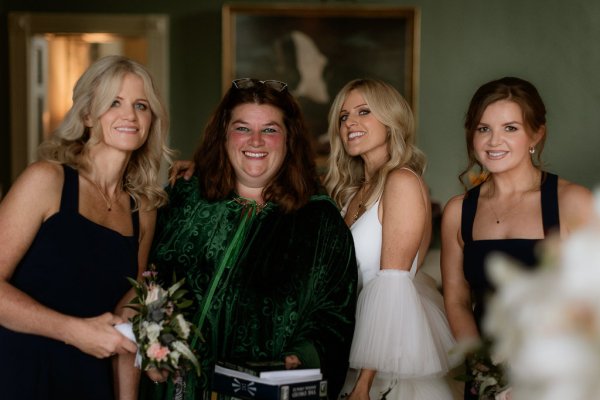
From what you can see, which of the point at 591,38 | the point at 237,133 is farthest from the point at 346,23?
the point at 237,133

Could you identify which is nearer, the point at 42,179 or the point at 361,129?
the point at 42,179

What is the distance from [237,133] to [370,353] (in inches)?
42.3

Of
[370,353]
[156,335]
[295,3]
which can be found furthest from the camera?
[295,3]

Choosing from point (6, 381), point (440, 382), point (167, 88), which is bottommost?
point (440, 382)

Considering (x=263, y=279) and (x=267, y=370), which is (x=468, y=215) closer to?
(x=263, y=279)

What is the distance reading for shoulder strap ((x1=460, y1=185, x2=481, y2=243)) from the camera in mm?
3057

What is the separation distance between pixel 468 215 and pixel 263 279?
876mm

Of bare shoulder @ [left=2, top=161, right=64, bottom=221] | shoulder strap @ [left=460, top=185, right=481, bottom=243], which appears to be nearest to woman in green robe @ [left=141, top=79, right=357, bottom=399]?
shoulder strap @ [left=460, top=185, right=481, bottom=243]

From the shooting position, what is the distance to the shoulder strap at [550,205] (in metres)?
2.86

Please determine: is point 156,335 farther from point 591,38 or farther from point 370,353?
point 591,38

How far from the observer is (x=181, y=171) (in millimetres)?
3408

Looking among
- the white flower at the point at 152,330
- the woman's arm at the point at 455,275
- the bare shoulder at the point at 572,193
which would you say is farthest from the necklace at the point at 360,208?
the white flower at the point at 152,330

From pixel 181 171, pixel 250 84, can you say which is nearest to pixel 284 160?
pixel 250 84

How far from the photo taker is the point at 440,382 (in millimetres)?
3285
